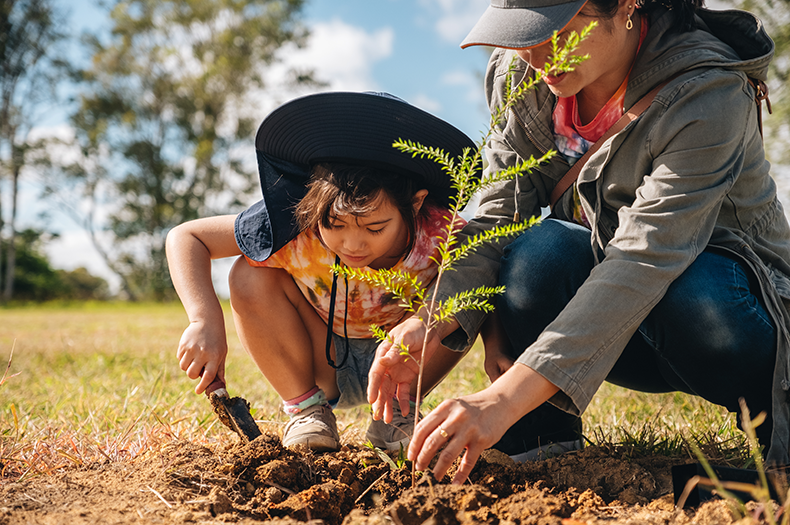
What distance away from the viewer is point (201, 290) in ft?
7.04

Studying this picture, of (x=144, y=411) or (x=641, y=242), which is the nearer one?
(x=641, y=242)

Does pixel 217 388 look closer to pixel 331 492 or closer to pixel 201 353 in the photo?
pixel 201 353

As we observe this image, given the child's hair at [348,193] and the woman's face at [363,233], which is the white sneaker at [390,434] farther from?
the child's hair at [348,193]

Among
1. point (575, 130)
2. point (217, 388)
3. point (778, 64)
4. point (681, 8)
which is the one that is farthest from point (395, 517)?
point (778, 64)

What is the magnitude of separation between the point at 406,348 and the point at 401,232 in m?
0.75

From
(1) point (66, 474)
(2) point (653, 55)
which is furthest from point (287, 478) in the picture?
(2) point (653, 55)

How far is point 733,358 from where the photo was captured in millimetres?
1723

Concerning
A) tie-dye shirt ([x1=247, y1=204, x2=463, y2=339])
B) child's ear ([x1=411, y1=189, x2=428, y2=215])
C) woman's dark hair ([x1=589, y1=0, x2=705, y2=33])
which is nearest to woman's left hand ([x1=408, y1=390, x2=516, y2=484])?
tie-dye shirt ([x1=247, y1=204, x2=463, y2=339])

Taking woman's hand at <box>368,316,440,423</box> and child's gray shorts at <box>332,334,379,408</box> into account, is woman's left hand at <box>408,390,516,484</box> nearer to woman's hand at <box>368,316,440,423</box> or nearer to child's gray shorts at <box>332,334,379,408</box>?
woman's hand at <box>368,316,440,423</box>

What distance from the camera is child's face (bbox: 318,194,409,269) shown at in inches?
82.4

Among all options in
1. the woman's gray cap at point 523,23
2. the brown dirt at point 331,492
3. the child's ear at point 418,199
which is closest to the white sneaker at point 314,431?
the brown dirt at point 331,492

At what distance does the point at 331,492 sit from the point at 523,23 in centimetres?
138

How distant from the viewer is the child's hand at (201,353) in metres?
1.93

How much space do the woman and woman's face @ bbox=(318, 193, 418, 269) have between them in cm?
32
